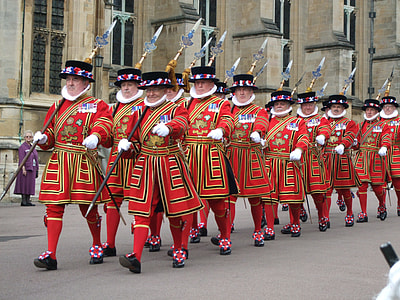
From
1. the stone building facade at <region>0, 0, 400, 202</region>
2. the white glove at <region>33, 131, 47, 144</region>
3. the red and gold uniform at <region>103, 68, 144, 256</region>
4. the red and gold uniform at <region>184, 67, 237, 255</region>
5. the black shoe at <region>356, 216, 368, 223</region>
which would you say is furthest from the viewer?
the stone building facade at <region>0, 0, 400, 202</region>

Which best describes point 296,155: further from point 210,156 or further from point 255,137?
point 210,156

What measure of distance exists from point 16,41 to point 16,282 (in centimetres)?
1259

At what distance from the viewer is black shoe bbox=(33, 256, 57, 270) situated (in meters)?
7.22

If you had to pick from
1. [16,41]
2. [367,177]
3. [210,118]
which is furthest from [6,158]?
[210,118]

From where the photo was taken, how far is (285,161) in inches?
418

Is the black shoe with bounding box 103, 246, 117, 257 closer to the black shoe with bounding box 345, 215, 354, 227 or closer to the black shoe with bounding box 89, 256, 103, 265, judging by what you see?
the black shoe with bounding box 89, 256, 103, 265

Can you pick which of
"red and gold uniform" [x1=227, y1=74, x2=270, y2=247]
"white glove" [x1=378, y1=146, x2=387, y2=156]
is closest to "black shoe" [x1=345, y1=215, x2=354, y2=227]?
"white glove" [x1=378, y1=146, x2=387, y2=156]

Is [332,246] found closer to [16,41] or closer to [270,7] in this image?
[16,41]

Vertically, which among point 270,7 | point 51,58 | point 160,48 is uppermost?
point 270,7

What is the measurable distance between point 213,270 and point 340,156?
5.89 m

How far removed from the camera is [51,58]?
1955 cm

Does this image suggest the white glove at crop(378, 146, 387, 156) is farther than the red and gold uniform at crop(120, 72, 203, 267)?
Yes

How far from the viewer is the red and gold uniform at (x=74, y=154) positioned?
746cm

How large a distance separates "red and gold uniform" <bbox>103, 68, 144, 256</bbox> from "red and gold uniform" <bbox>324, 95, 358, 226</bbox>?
486cm
